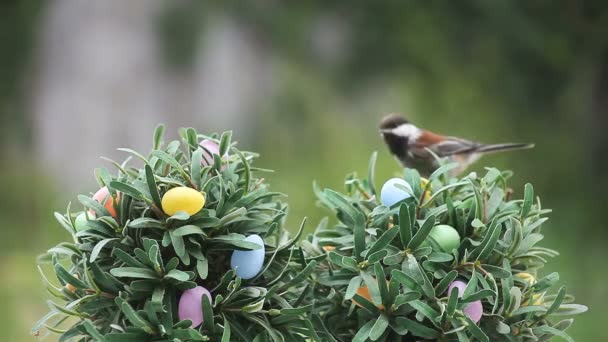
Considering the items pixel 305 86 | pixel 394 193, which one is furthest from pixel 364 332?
pixel 305 86

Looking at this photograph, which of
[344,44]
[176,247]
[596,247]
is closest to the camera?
[176,247]

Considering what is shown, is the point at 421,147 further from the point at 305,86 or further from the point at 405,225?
the point at 305,86

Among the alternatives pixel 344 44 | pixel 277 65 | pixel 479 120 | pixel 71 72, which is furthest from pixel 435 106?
pixel 71 72

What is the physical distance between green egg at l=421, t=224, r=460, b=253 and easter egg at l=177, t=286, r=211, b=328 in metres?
0.19

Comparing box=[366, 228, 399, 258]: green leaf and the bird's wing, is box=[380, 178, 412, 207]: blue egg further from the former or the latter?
the bird's wing

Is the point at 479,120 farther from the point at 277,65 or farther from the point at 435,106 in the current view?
the point at 277,65

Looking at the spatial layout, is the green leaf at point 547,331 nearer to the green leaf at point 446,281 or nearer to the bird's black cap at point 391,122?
the green leaf at point 446,281

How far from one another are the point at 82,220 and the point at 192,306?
12 centimetres

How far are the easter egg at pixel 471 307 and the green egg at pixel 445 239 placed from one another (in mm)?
30

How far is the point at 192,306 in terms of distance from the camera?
0.55 m

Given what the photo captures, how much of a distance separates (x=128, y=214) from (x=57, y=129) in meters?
1.76

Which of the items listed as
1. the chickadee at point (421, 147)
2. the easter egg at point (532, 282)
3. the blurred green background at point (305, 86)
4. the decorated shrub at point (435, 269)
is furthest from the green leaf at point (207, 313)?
the blurred green background at point (305, 86)

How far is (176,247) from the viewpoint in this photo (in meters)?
0.54

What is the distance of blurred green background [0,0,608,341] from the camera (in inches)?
82.3
